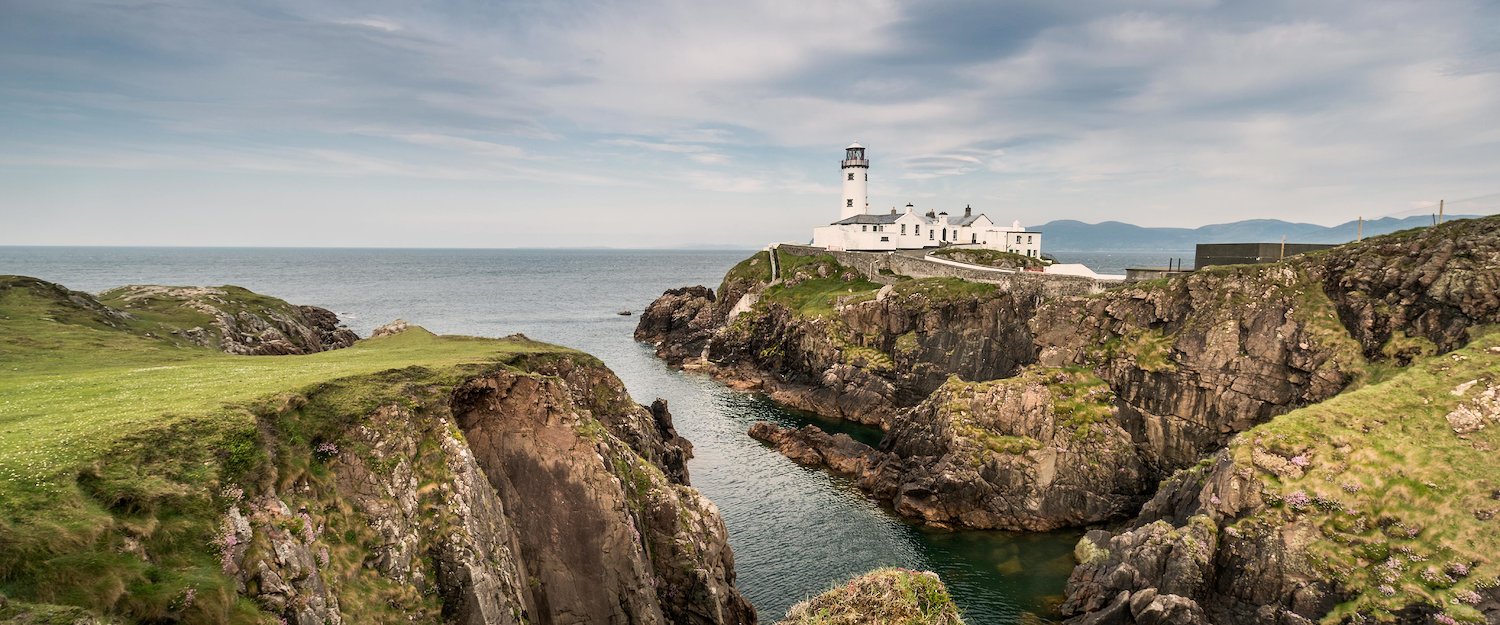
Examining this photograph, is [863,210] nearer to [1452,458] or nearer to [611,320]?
[611,320]

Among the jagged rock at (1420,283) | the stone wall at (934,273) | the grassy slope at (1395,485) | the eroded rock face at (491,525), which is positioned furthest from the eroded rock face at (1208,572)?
the stone wall at (934,273)

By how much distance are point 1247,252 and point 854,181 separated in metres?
73.7

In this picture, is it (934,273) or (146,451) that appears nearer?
(146,451)

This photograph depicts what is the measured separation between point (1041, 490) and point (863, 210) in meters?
84.8

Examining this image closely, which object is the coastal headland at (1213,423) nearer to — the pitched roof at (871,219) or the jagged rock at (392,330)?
the jagged rock at (392,330)

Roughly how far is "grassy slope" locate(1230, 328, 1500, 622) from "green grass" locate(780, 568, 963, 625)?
19.0 m

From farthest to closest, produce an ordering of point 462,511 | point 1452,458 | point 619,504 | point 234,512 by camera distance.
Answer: point 1452,458, point 619,504, point 462,511, point 234,512

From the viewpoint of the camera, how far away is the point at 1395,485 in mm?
30734

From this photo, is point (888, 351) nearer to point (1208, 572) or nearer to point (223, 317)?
point (1208, 572)

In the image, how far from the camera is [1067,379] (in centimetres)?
5084

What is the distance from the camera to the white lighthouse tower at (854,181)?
121 m

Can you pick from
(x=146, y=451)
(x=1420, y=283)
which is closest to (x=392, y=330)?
(x=146, y=451)

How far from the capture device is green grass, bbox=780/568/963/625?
2034 cm

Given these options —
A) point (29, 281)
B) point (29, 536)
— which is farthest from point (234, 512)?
point (29, 281)
